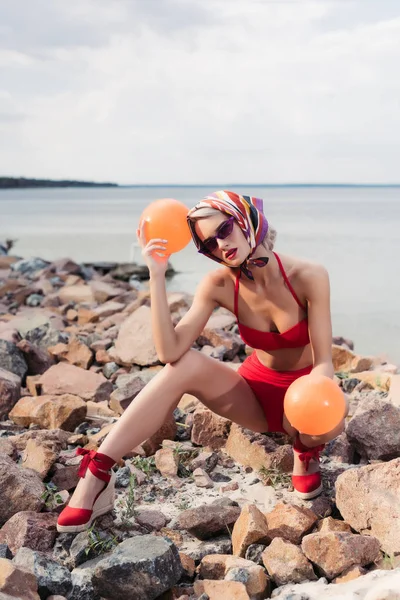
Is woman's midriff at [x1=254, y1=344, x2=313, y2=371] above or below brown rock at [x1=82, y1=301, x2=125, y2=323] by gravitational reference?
above

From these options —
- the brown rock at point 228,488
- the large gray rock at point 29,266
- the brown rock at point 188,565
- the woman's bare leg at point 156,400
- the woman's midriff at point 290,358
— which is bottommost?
the large gray rock at point 29,266

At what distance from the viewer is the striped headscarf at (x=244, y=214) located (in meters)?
3.24

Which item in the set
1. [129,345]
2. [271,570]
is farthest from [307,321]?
[129,345]

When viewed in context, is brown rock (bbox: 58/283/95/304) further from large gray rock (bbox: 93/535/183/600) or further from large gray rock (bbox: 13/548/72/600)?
large gray rock (bbox: 93/535/183/600)

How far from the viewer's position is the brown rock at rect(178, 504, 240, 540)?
11.2 feet

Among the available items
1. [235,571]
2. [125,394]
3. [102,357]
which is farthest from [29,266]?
[235,571]

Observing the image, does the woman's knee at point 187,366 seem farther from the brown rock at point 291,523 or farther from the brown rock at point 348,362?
the brown rock at point 348,362

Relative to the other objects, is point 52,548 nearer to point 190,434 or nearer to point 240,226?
point 190,434

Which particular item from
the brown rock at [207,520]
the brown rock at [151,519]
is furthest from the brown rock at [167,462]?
the brown rock at [207,520]

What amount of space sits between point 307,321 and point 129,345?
2.91 meters

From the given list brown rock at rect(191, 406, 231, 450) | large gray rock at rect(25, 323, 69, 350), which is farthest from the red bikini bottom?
large gray rock at rect(25, 323, 69, 350)

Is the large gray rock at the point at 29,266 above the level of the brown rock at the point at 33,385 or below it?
A: below

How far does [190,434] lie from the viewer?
452cm

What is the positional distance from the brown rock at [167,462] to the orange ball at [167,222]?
126 centimetres
